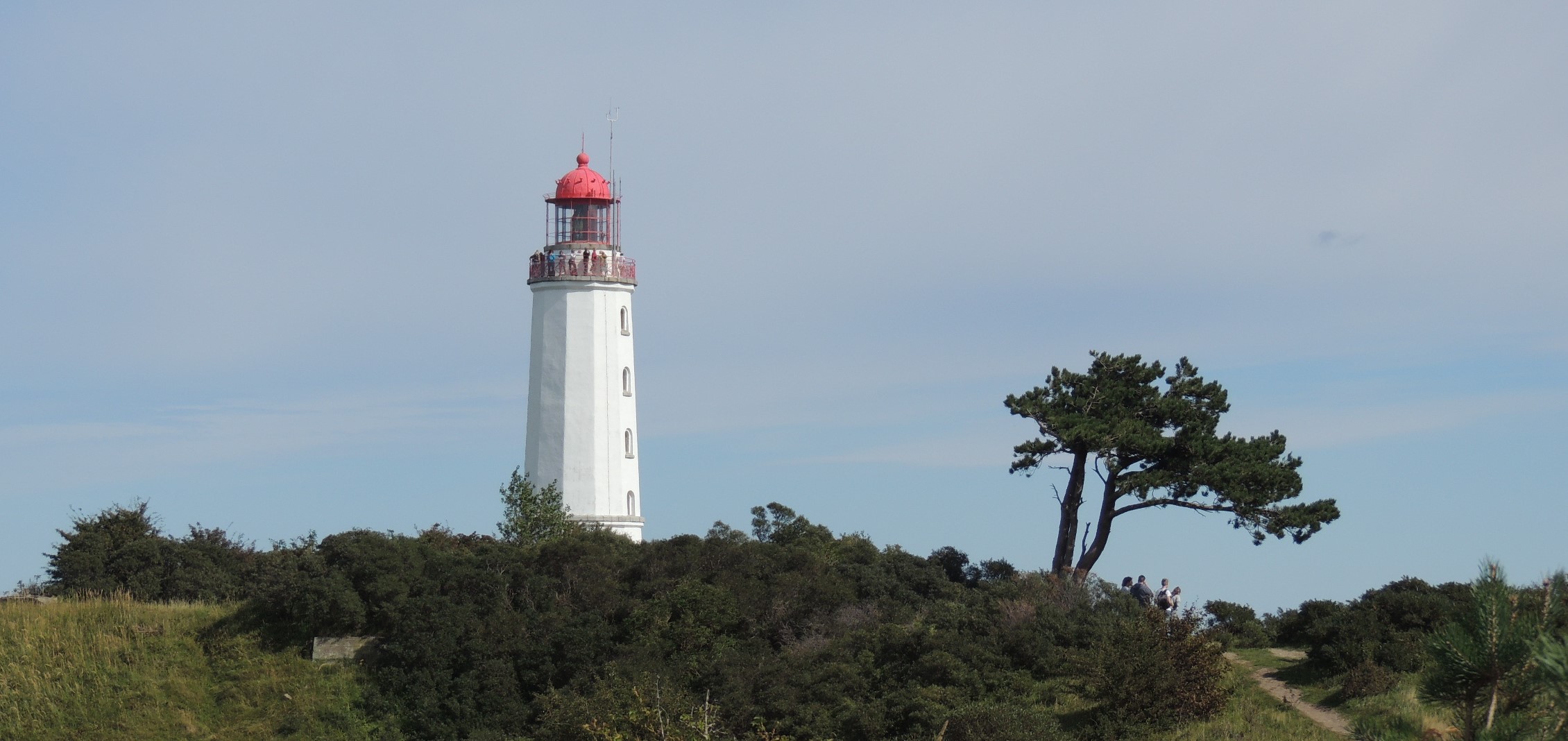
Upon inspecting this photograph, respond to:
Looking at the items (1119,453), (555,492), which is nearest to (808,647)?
(1119,453)

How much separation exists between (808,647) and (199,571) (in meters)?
18.3

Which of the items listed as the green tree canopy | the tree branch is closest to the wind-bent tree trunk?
the tree branch

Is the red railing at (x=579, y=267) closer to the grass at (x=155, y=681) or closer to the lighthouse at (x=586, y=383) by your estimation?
the lighthouse at (x=586, y=383)

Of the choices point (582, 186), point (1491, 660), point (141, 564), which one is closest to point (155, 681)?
point (141, 564)

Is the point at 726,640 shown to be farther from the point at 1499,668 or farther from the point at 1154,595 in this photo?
the point at 1499,668

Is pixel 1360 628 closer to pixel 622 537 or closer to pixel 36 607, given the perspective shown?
pixel 622 537

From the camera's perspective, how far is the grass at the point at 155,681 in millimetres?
29984

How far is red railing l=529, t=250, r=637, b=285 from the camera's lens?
44062mm

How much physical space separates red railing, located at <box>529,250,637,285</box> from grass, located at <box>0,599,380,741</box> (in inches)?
547

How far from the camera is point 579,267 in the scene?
44.1 m

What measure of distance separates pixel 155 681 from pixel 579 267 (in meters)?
17.0

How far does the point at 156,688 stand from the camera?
31344 millimetres

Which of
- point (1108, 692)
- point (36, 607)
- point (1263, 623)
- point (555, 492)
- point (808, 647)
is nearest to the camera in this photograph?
point (1108, 692)

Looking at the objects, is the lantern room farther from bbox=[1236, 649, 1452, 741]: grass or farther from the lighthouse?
bbox=[1236, 649, 1452, 741]: grass
